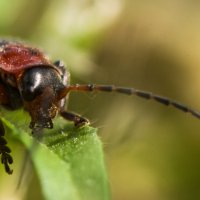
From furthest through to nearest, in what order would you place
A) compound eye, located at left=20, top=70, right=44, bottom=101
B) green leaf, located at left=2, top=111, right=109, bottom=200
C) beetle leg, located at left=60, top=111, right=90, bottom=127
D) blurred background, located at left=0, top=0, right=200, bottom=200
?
blurred background, located at left=0, top=0, right=200, bottom=200 → beetle leg, located at left=60, top=111, right=90, bottom=127 → compound eye, located at left=20, top=70, right=44, bottom=101 → green leaf, located at left=2, top=111, right=109, bottom=200

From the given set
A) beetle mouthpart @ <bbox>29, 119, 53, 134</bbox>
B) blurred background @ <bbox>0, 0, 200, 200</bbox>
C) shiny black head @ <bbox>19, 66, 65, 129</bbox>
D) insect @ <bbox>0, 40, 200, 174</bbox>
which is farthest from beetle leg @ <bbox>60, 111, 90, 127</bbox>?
blurred background @ <bbox>0, 0, 200, 200</bbox>

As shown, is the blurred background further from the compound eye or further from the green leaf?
the green leaf

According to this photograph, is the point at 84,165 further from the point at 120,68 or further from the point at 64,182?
the point at 120,68

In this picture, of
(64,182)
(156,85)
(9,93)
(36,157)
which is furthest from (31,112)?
(156,85)

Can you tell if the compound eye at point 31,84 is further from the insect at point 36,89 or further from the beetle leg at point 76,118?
the beetle leg at point 76,118

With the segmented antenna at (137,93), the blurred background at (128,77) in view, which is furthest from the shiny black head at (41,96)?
the blurred background at (128,77)

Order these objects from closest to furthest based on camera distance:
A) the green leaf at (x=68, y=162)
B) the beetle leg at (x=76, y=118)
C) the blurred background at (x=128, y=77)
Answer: the green leaf at (x=68, y=162) → the beetle leg at (x=76, y=118) → the blurred background at (x=128, y=77)

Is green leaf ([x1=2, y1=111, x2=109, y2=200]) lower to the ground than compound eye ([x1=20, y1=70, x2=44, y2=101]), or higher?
lower

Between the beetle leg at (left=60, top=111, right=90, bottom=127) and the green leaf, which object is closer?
the green leaf
